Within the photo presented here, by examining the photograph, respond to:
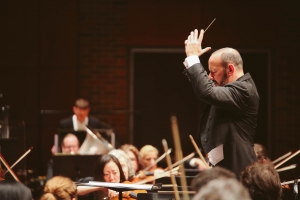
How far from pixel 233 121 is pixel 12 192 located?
145 centimetres

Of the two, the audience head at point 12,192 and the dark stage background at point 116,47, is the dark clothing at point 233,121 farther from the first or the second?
the dark stage background at point 116,47

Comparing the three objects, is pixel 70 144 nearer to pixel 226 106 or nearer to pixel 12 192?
pixel 226 106

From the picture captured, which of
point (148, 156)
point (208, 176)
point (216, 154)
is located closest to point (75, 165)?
point (148, 156)

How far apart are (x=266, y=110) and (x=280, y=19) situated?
4.25ft

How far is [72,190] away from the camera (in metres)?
4.50

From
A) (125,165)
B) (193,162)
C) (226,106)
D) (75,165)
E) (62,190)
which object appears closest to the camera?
(226,106)

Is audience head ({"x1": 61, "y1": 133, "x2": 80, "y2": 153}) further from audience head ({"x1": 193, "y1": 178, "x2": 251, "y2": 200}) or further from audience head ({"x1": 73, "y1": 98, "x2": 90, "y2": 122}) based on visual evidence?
audience head ({"x1": 193, "y1": 178, "x2": 251, "y2": 200})

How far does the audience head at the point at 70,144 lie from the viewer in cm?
688

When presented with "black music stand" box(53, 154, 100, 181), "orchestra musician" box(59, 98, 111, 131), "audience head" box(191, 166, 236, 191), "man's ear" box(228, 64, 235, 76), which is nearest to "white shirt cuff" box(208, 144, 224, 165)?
"man's ear" box(228, 64, 235, 76)

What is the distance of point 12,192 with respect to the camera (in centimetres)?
287

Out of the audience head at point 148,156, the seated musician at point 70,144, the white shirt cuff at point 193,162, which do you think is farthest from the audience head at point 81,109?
the white shirt cuff at point 193,162

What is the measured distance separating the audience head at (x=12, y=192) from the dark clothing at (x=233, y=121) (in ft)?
3.96

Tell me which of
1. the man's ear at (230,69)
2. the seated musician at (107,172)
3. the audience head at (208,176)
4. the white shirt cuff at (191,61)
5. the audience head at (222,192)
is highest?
the white shirt cuff at (191,61)

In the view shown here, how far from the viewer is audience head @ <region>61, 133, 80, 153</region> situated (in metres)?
6.88
